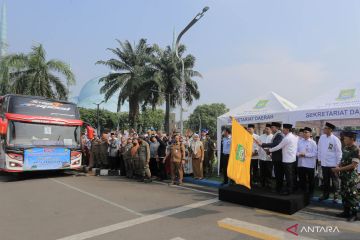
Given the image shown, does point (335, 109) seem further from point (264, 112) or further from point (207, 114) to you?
point (207, 114)

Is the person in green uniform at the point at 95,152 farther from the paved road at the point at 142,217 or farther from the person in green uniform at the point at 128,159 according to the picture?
the paved road at the point at 142,217

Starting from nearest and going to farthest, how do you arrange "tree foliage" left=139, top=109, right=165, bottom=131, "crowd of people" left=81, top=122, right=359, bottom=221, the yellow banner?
1. "crowd of people" left=81, top=122, right=359, bottom=221
2. the yellow banner
3. "tree foliage" left=139, top=109, right=165, bottom=131

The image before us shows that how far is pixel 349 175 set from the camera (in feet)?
21.5

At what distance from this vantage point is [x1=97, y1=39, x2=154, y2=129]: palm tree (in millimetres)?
28469

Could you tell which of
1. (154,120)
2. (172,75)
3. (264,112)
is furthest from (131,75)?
(154,120)

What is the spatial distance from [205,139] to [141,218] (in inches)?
288

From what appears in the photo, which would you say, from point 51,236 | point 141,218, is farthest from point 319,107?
point 51,236

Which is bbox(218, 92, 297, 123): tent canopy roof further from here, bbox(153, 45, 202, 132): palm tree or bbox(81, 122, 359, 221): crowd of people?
bbox(153, 45, 202, 132): palm tree

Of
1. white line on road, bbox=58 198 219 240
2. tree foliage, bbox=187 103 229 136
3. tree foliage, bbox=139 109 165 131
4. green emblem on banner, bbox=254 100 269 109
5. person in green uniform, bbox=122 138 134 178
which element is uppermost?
tree foliage, bbox=187 103 229 136

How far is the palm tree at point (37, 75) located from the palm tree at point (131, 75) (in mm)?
5189

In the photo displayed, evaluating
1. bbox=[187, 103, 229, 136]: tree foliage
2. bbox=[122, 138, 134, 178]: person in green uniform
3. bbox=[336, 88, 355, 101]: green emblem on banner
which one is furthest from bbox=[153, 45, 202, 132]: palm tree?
bbox=[187, 103, 229, 136]: tree foliage

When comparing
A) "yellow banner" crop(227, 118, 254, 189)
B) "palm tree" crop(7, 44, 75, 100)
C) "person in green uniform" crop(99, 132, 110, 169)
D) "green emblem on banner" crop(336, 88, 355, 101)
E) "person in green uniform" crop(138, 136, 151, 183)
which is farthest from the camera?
"palm tree" crop(7, 44, 75, 100)

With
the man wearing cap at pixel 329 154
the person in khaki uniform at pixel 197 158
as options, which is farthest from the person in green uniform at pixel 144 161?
the man wearing cap at pixel 329 154

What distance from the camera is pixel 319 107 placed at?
33.0ft
